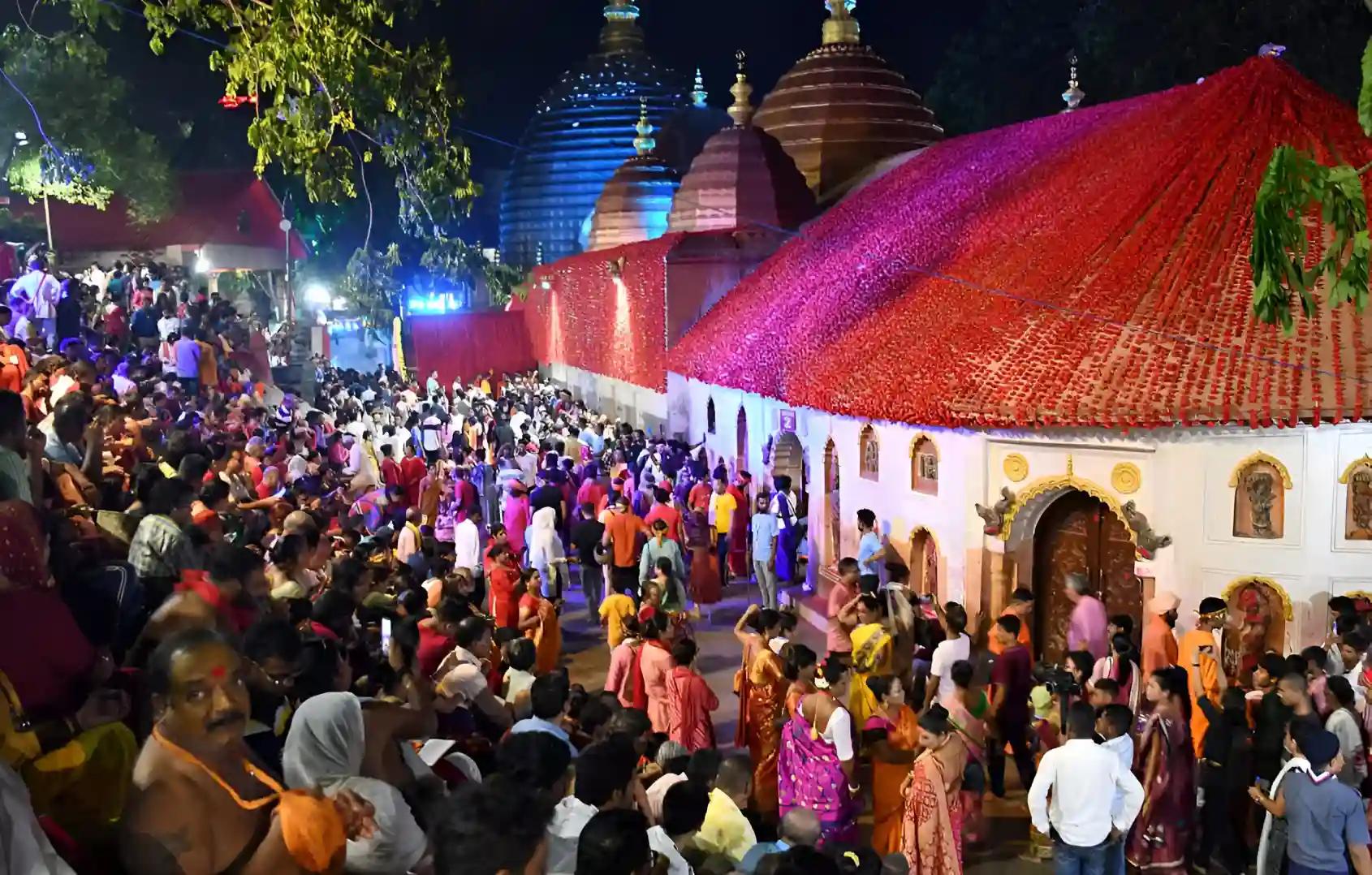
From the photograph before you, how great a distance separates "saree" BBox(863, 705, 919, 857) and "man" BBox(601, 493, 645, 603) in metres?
5.97

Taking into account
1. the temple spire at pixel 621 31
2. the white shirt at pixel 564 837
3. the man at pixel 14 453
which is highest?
the temple spire at pixel 621 31

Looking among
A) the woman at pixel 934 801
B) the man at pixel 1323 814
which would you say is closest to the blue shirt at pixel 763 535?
the woman at pixel 934 801

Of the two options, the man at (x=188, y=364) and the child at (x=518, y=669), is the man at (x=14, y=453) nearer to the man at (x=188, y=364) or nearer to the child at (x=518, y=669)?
the child at (x=518, y=669)

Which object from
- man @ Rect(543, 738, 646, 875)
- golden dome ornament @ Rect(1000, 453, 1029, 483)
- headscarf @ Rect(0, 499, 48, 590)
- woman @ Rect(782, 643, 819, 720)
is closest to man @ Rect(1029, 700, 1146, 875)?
woman @ Rect(782, 643, 819, 720)

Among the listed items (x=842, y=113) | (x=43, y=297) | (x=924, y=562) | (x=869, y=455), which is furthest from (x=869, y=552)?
(x=842, y=113)

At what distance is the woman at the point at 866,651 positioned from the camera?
9.28 m

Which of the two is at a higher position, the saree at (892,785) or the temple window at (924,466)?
the temple window at (924,466)

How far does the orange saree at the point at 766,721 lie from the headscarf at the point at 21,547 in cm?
493

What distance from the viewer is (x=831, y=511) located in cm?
1705

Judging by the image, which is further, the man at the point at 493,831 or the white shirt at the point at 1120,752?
the white shirt at the point at 1120,752

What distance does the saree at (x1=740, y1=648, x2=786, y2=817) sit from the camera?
9250mm

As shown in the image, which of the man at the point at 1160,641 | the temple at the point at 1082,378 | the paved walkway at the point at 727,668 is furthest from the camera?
the temple at the point at 1082,378

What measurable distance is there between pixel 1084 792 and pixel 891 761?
4.06 feet

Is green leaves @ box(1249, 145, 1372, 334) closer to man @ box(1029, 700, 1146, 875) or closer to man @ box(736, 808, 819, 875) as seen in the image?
man @ box(1029, 700, 1146, 875)
